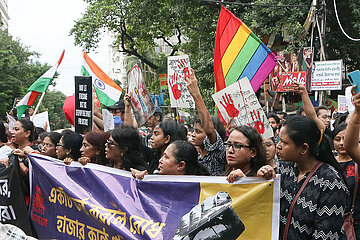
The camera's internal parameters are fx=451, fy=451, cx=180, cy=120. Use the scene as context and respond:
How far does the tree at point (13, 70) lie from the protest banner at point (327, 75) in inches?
806

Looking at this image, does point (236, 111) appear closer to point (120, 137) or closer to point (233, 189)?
point (120, 137)

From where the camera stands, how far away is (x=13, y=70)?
94.6ft

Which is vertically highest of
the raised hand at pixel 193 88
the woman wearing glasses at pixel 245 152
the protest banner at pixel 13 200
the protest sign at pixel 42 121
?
the raised hand at pixel 193 88

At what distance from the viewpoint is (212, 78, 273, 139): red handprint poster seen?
4.20m

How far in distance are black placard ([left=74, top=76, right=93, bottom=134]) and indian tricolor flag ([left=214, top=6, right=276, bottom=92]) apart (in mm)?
1542

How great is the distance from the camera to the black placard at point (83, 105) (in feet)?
17.7

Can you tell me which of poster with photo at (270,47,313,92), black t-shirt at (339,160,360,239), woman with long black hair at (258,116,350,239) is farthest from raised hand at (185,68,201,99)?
poster with photo at (270,47,313,92)

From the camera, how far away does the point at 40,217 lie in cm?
406

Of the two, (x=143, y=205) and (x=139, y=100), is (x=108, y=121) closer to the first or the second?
(x=139, y=100)

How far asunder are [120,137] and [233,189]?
1.51 m

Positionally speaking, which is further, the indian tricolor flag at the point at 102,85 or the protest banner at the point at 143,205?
the indian tricolor flag at the point at 102,85

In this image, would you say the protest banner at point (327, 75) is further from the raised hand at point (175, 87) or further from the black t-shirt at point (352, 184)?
the black t-shirt at point (352, 184)

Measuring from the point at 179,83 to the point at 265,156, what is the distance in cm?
329

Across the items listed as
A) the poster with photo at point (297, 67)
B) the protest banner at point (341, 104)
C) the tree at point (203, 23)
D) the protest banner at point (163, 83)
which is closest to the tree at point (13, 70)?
the tree at point (203, 23)
